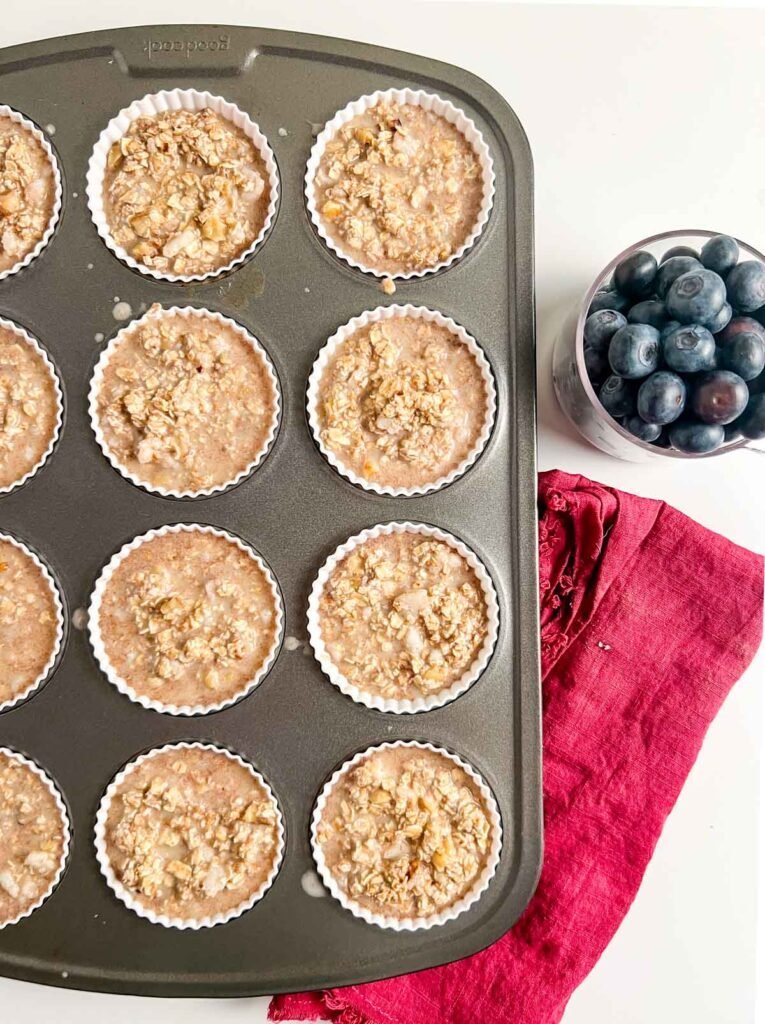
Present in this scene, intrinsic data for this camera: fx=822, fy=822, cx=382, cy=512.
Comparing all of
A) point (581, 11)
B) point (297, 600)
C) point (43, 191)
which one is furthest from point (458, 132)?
point (297, 600)

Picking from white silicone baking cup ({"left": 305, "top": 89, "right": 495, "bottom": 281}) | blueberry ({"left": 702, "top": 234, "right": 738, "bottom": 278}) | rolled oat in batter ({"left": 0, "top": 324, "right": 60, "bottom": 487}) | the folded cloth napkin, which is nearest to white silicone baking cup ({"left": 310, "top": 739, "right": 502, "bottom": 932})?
the folded cloth napkin

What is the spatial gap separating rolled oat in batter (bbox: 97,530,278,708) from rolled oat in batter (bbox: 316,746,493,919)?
39 cm

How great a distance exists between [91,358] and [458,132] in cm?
111

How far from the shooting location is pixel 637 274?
78.1 inches

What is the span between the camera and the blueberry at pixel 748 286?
1.84m

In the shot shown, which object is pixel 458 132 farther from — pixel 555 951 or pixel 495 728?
pixel 555 951

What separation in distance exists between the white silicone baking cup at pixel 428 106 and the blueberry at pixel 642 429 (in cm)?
60

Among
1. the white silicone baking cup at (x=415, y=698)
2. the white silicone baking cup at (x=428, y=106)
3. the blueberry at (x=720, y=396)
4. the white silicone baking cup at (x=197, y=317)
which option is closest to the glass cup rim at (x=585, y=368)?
the blueberry at (x=720, y=396)

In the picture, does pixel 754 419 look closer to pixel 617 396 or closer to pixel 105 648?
pixel 617 396

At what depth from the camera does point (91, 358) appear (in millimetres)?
2059

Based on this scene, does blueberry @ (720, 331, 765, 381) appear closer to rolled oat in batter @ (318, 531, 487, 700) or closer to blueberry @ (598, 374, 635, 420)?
blueberry @ (598, 374, 635, 420)

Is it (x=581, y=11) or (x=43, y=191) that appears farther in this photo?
(x=581, y=11)

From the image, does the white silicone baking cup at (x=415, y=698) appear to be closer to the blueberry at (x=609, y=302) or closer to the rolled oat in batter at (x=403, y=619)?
the rolled oat in batter at (x=403, y=619)

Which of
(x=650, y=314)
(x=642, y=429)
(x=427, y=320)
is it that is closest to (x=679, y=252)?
(x=650, y=314)
